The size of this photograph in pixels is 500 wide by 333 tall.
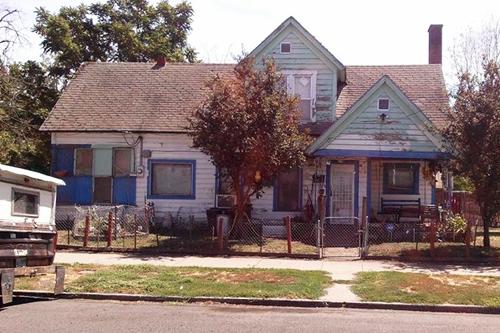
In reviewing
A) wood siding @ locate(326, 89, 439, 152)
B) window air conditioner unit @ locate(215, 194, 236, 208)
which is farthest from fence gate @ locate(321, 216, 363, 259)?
window air conditioner unit @ locate(215, 194, 236, 208)

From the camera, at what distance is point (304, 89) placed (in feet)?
71.1

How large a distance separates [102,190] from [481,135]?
498 inches

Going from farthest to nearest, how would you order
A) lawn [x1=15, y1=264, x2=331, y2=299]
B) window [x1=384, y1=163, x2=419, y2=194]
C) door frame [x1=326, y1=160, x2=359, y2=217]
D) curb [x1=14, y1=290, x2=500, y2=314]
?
window [x1=384, y1=163, x2=419, y2=194] → door frame [x1=326, y1=160, x2=359, y2=217] → lawn [x1=15, y1=264, x2=331, y2=299] → curb [x1=14, y1=290, x2=500, y2=314]

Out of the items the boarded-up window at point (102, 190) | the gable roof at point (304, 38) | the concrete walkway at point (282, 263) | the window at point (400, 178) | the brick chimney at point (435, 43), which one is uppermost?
the brick chimney at point (435, 43)

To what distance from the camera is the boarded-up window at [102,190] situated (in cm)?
2175

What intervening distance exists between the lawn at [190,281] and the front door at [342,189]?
7996 millimetres

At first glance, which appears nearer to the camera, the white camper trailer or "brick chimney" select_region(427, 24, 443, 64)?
the white camper trailer

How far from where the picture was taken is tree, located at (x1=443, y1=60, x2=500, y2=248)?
1562cm

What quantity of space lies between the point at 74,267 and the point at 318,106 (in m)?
11.2

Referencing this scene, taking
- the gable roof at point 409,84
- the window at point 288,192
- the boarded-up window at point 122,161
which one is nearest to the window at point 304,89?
the gable roof at point 409,84

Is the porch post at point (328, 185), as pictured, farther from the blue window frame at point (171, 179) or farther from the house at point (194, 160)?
the blue window frame at point (171, 179)

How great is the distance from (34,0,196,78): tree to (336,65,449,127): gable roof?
560 inches

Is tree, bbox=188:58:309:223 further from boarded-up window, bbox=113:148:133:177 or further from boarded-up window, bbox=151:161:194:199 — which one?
boarded-up window, bbox=113:148:133:177

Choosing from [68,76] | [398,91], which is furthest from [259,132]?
[68,76]
